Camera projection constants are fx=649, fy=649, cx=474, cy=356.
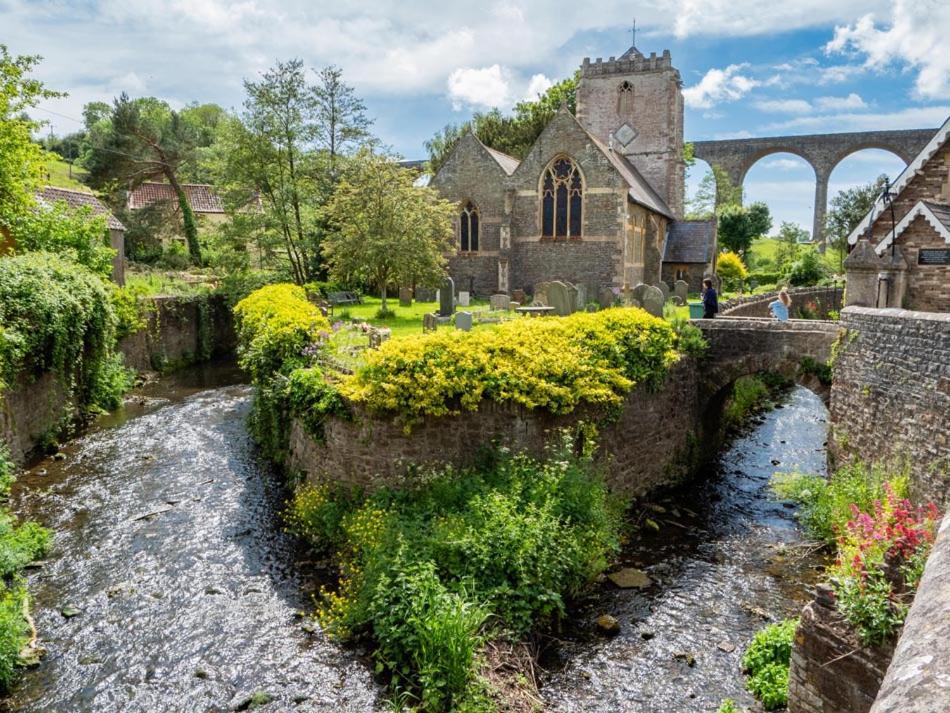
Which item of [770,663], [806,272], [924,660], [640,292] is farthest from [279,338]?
[806,272]

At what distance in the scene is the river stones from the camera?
10469mm

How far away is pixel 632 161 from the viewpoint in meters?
41.4

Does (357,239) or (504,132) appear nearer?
(357,239)

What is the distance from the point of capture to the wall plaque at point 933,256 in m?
15.0

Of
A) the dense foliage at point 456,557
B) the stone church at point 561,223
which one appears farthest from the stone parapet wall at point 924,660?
the stone church at point 561,223

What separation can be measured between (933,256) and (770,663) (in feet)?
38.5

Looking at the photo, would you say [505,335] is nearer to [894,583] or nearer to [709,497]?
[709,497]

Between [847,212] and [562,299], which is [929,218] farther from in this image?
[847,212]

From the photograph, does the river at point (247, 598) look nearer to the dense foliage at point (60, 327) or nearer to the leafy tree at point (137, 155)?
the dense foliage at point (60, 327)

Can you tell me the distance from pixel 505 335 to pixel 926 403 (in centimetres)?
697

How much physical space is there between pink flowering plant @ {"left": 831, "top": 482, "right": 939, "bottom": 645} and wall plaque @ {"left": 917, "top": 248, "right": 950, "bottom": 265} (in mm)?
11035

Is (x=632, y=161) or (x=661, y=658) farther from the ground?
(x=632, y=161)

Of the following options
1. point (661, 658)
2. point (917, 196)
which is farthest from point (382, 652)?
point (917, 196)

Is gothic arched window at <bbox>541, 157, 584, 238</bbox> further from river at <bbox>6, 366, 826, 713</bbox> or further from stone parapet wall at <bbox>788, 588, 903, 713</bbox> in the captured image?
stone parapet wall at <bbox>788, 588, 903, 713</bbox>
